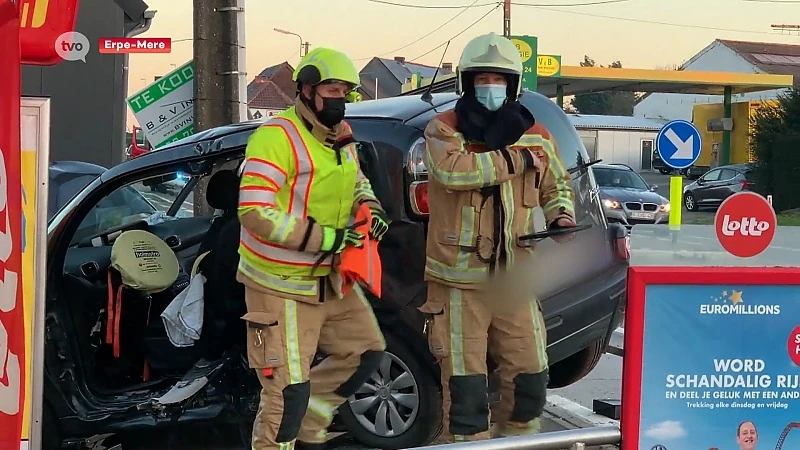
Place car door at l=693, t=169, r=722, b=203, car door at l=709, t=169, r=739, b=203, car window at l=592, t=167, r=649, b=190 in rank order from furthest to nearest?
1. car door at l=693, t=169, r=722, b=203
2. car door at l=709, t=169, r=739, b=203
3. car window at l=592, t=167, r=649, b=190

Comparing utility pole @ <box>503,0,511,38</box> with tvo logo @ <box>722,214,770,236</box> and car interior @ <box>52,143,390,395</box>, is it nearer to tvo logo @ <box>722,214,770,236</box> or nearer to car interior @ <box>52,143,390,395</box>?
car interior @ <box>52,143,390,395</box>

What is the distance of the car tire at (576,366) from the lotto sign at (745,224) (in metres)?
1.63

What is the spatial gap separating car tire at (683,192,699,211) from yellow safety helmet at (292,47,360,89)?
80.4ft

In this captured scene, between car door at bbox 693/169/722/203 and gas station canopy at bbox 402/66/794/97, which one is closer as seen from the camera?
car door at bbox 693/169/722/203

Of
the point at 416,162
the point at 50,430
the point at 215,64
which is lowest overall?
the point at 50,430

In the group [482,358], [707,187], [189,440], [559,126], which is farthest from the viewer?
[707,187]

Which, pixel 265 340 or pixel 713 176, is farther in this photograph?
pixel 713 176

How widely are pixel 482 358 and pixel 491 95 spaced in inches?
43.1

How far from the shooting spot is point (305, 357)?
12.4ft

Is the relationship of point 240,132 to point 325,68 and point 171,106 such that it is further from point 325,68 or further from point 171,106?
point 171,106

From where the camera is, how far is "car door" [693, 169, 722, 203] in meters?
26.3

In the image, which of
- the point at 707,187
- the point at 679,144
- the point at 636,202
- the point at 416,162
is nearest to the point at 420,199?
the point at 416,162

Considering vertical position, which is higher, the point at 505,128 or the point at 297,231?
the point at 505,128

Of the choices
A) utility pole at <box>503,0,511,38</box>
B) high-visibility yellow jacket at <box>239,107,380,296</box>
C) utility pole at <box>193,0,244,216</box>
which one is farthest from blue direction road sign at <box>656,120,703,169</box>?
utility pole at <box>503,0,511,38</box>
